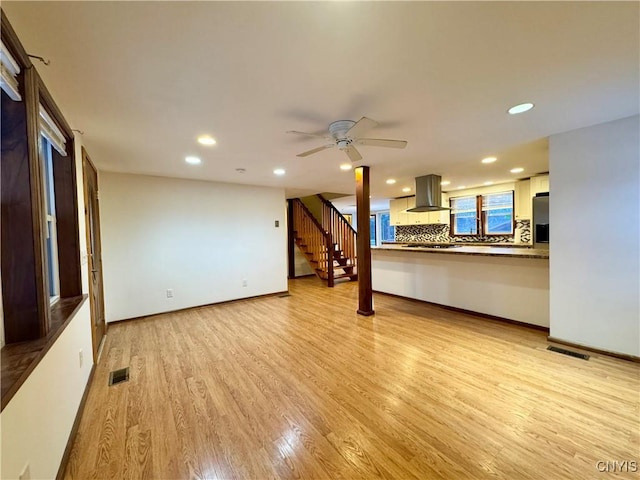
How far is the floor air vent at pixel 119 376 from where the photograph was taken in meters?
2.34

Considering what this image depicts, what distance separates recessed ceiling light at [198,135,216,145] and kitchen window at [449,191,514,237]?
5542mm

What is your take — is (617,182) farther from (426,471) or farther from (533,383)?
(426,471)

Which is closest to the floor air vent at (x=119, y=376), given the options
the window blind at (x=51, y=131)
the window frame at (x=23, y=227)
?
the window frame at (x=23, y=227)

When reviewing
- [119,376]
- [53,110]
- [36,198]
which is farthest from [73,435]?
[53,110]

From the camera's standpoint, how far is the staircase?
671 cm

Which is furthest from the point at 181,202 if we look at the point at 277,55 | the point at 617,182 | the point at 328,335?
the point at 617,182

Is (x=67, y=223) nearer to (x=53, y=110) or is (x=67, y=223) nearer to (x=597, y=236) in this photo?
(x=53, y=110)

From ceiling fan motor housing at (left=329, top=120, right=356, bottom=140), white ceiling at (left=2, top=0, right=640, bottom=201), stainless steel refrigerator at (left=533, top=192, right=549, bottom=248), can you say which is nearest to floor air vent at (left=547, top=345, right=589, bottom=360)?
white ceiling at (left=2, top=0, right=640, bottom=201)

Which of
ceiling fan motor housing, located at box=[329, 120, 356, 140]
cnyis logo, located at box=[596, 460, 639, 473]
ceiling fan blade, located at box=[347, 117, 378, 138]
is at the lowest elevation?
cnyis logo, located at box=[596, 460, 639, 473]

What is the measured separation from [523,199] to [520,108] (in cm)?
387

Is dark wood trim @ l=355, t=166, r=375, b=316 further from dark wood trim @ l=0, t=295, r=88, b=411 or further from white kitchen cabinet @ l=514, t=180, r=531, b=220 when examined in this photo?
white kitchen cabinet @ l=514, t=180, r=531, b=220

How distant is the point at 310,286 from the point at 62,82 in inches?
208

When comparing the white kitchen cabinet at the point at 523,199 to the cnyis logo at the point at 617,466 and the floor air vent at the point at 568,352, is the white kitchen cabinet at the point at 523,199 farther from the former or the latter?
the cnyis logo at the point at 617,466

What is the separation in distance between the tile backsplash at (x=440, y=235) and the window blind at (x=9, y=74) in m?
6.91
